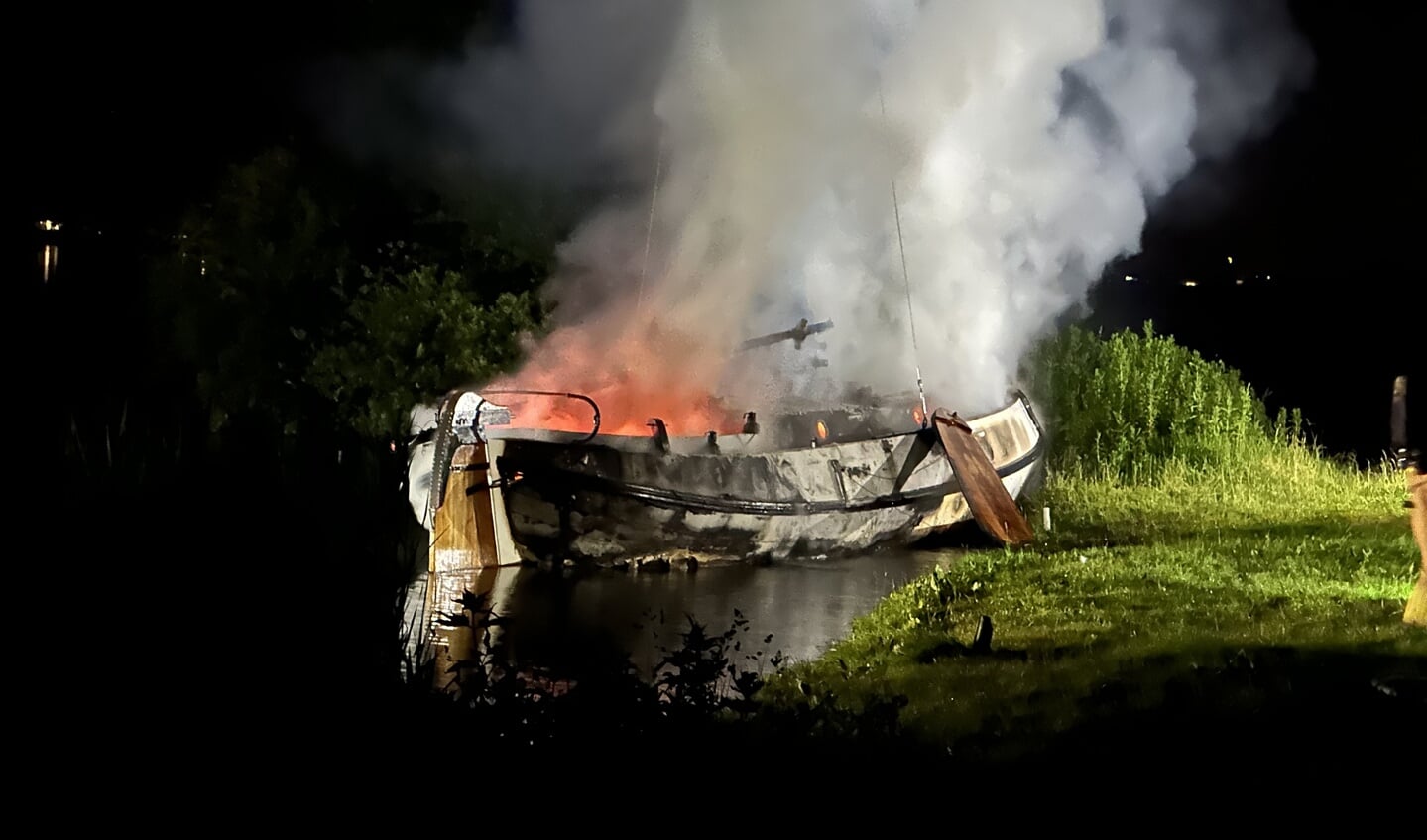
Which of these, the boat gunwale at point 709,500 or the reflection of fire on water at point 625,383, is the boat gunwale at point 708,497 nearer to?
the boat gunwale at point 709,500

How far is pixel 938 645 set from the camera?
24.7 feet

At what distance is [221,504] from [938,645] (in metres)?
4.14

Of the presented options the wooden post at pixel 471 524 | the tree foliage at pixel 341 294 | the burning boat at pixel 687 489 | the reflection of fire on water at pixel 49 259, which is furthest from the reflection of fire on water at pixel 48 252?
the wooden post at pixel 471 524

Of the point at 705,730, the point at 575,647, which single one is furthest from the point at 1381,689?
the point at 575,647

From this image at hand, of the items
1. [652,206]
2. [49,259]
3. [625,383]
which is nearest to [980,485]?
[625,383]

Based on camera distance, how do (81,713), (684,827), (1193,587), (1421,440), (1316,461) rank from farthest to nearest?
(1316,461)
(1193,587)
(1421,440)
(81,713)
(684,827)

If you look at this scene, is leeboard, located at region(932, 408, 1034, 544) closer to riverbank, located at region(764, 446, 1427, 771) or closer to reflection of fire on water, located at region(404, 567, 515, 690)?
riverbank, located at region(764, 446, 1427, 771)

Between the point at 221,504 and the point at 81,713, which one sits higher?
the point at 221,504

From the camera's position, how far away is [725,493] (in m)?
13.0

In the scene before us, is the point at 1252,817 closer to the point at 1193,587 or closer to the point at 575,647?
the point at 1193,587

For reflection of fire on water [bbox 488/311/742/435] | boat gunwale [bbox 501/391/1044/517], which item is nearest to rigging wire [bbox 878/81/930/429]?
reflection of fire on water [bbox 488/311/742/435]

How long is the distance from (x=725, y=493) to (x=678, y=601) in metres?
1.83

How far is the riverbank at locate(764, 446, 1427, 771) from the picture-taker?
520cm

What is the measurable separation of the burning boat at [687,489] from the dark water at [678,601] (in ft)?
0.97
